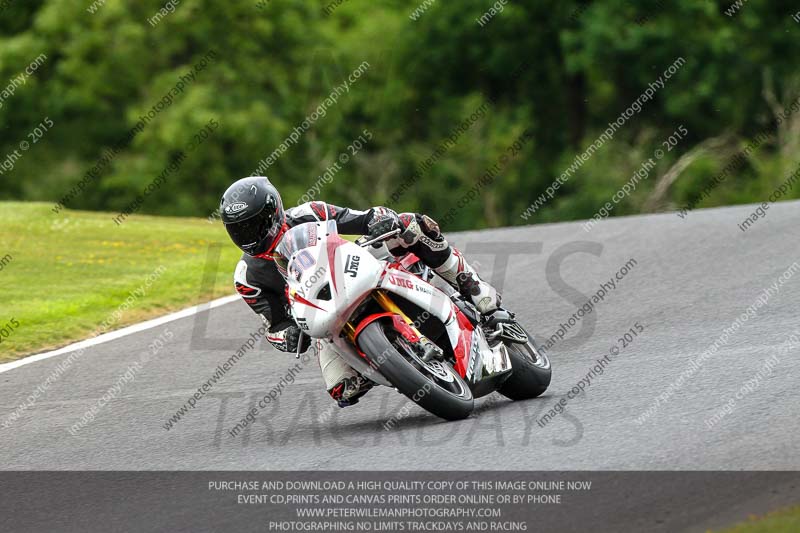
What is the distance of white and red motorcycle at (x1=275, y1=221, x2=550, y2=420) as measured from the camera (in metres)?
6.83

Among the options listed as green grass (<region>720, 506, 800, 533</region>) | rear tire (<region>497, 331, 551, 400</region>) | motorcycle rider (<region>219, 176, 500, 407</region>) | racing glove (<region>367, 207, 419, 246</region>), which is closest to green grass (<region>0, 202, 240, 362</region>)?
motorcycle rider (<region>219, 176, 500, 407</region>)

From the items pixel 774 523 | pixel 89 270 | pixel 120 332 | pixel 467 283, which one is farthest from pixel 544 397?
pixel 89 270

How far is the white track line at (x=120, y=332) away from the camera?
10.4 metres

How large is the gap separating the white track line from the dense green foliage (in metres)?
20.2

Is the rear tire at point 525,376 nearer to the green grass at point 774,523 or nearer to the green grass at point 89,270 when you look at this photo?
the green grass at point 774,523

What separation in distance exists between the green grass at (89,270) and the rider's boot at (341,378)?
4336 mm

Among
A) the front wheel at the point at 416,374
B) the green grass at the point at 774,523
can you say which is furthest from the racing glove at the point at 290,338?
the green grass at the point at 774,523

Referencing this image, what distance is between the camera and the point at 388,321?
699 cm

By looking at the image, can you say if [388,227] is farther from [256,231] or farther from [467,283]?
[467,283]

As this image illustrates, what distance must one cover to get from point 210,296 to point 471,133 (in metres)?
25.1

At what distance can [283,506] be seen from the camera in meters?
5.87

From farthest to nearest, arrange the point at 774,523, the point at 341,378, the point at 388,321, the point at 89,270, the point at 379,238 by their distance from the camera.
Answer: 1. the point at 89,270
2. the point at 341,378
3. the point at 379,238
4. the point at 388,321
5. the point at 774,523

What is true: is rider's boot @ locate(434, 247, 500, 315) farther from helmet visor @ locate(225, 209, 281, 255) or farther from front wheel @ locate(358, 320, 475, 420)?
helmet visor @ locate(225, 209, 281, 255)

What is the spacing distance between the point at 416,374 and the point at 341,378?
2.65 feet
